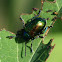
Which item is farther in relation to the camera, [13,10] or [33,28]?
[13,10]

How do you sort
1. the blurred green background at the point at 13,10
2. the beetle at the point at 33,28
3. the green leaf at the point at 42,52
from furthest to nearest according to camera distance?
1. the blurred green background at the point at 13,10
2. the beetle at the point at 33,28
3. the green leaf at the point at 42,52

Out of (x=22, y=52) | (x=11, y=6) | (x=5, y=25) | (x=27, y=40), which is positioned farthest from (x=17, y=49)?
(x=11, y=6)

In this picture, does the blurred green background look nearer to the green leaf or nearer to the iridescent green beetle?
the iridescent green beetle

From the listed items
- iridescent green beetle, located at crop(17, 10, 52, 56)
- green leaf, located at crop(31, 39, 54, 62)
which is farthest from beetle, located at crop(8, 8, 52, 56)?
green leaf, located at crop(31, 39, 54, 62)

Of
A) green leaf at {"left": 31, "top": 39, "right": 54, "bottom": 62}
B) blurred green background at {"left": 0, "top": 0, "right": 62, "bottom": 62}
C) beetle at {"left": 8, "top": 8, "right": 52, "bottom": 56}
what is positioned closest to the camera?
green leaf at {"left": 31, "top": 39, "right": 54, "bottom": 62}

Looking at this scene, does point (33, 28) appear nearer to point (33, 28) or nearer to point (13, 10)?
point (33, 28)

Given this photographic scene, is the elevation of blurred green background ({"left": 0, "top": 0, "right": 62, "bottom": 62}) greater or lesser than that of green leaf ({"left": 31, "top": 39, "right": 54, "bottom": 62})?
greater

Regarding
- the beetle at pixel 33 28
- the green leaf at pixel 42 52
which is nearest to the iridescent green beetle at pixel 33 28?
the beetle at pixel 33 28

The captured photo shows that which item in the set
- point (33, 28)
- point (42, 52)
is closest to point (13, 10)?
point (33, 28)

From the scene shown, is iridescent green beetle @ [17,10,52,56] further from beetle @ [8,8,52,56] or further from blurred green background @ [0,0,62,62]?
blurred green background @ [0,0,62,62]

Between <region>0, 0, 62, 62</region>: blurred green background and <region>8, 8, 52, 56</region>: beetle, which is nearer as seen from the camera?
<region>8, 8, 52, 56</region>: beetle

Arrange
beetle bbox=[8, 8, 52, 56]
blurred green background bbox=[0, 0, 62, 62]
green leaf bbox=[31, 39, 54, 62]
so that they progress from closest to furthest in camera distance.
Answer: green leaf bbox=[31, 39, 54, 62] < beetle bbox=[8, 8, 52, 56] < blurred green background bbox=[0, 0, 62, 62]

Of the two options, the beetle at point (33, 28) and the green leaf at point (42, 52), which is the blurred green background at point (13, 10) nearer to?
the beetle at point (33, 28)
